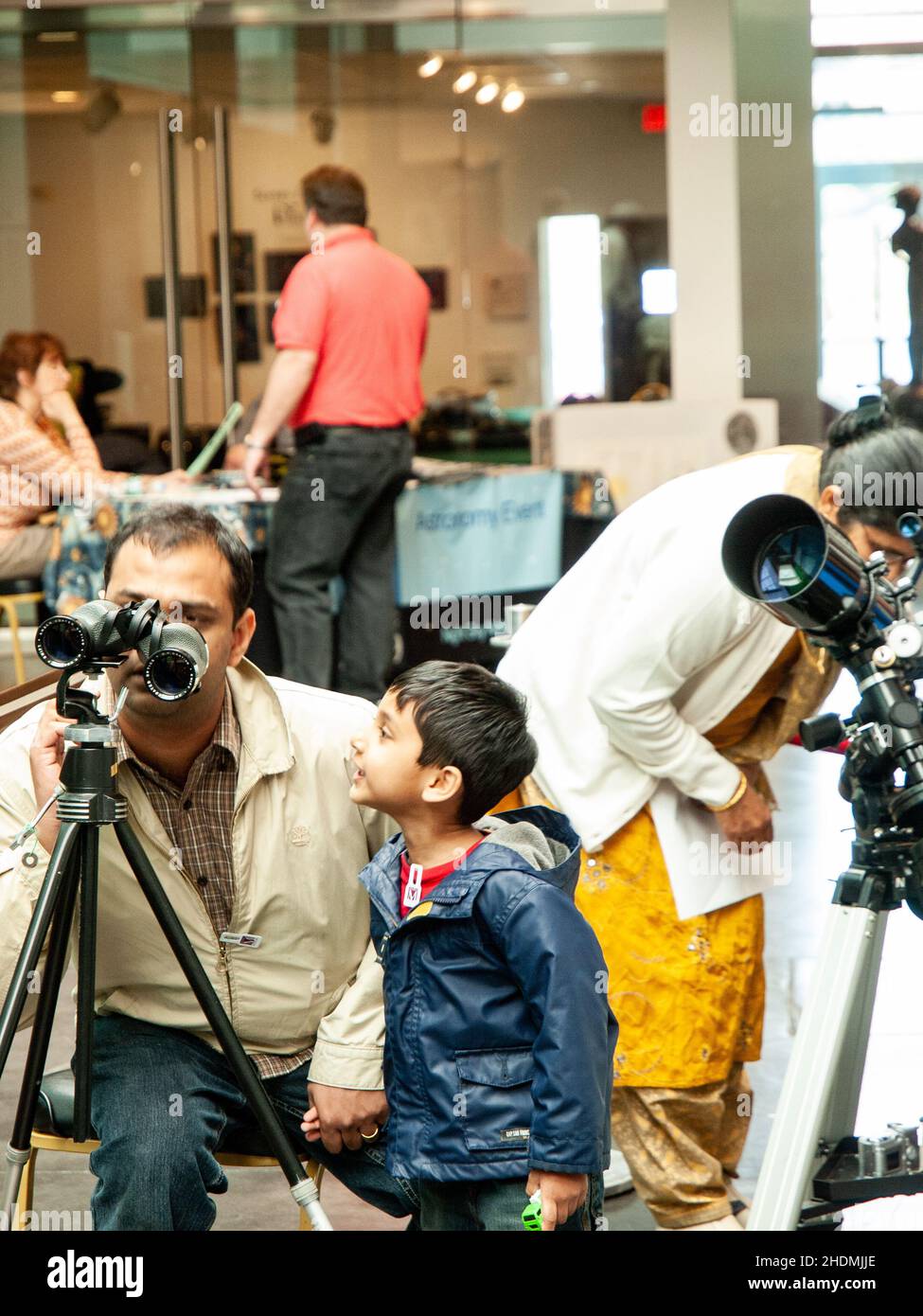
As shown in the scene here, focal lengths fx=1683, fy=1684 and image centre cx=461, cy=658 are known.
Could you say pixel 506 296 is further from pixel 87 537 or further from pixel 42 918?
pixel 42 918

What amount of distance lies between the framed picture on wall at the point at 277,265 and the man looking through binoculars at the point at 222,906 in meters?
7.17

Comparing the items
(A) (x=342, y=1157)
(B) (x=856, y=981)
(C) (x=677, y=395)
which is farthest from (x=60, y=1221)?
(C) (x=677, y=395)

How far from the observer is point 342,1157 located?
2074 millimetres

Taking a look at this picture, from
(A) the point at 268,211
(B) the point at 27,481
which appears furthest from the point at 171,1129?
(A) the point at 268,211

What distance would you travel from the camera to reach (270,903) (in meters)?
2.06

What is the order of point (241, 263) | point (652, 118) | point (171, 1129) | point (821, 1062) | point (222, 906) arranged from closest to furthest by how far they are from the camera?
1. point (821, 1062)
2. point (171, 1129)
3. point (222, 906)
4. point (241, 263)
5. point (652, 118)

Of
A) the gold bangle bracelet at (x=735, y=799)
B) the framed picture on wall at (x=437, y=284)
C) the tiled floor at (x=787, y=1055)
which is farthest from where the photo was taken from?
the framed picture on wall at (x=437, y=284)

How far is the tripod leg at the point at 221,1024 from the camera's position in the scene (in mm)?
1857

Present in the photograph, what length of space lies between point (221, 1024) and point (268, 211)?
7.74 meters

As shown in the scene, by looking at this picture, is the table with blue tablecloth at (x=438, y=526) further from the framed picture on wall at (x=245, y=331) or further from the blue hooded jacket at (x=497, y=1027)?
the blue hooded jacket at (x=497, y=1027)

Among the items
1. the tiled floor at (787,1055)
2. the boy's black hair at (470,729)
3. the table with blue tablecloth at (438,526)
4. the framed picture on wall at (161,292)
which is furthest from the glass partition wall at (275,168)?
the boy's black hair at (470,729)

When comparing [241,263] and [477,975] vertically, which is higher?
[241,263]

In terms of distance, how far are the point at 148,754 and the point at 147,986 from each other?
291mm

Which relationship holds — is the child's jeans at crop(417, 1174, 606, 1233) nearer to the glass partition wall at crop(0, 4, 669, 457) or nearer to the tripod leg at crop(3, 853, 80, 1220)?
the tripod leg at crop(3, 853, 80, 1220)
